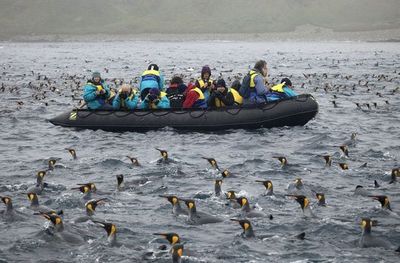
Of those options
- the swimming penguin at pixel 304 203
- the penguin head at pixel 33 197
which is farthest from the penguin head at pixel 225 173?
the penguin head at pixel 33 197

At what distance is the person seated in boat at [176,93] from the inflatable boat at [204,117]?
110 cm

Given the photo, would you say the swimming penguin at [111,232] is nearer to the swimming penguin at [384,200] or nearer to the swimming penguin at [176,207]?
the swimming penguin at [176,207]

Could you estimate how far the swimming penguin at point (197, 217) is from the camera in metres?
12.7

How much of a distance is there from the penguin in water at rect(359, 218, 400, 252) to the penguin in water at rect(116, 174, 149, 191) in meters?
5.77

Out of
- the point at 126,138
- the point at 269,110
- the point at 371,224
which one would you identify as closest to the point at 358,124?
the point at 269,110

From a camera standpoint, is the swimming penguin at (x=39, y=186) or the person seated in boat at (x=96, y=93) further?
the person seated in boat at (x=96, y=93)

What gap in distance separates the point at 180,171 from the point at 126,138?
5.31 m

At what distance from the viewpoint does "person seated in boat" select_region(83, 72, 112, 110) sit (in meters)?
22.5

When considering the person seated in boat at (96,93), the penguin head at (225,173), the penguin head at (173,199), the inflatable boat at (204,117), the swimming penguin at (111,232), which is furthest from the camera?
the person seated in boat at (96,93)

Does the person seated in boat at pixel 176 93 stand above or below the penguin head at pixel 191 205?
above

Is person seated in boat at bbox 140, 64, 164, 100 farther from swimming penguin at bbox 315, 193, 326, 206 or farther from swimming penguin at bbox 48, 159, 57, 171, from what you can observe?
swimming penguin at bbox 315, 193, 326, 206

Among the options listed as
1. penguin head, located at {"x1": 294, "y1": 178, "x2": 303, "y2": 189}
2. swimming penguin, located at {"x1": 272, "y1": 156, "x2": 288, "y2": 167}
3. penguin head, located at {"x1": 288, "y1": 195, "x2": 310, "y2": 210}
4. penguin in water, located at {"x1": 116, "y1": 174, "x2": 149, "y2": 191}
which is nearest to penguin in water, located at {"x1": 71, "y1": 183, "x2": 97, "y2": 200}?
penguin in water, located at {"x1": 116, "y1": 174, "x2": 149, "y2": 191}

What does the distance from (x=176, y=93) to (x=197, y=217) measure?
35.5ft

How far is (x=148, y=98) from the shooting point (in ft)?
72.7
